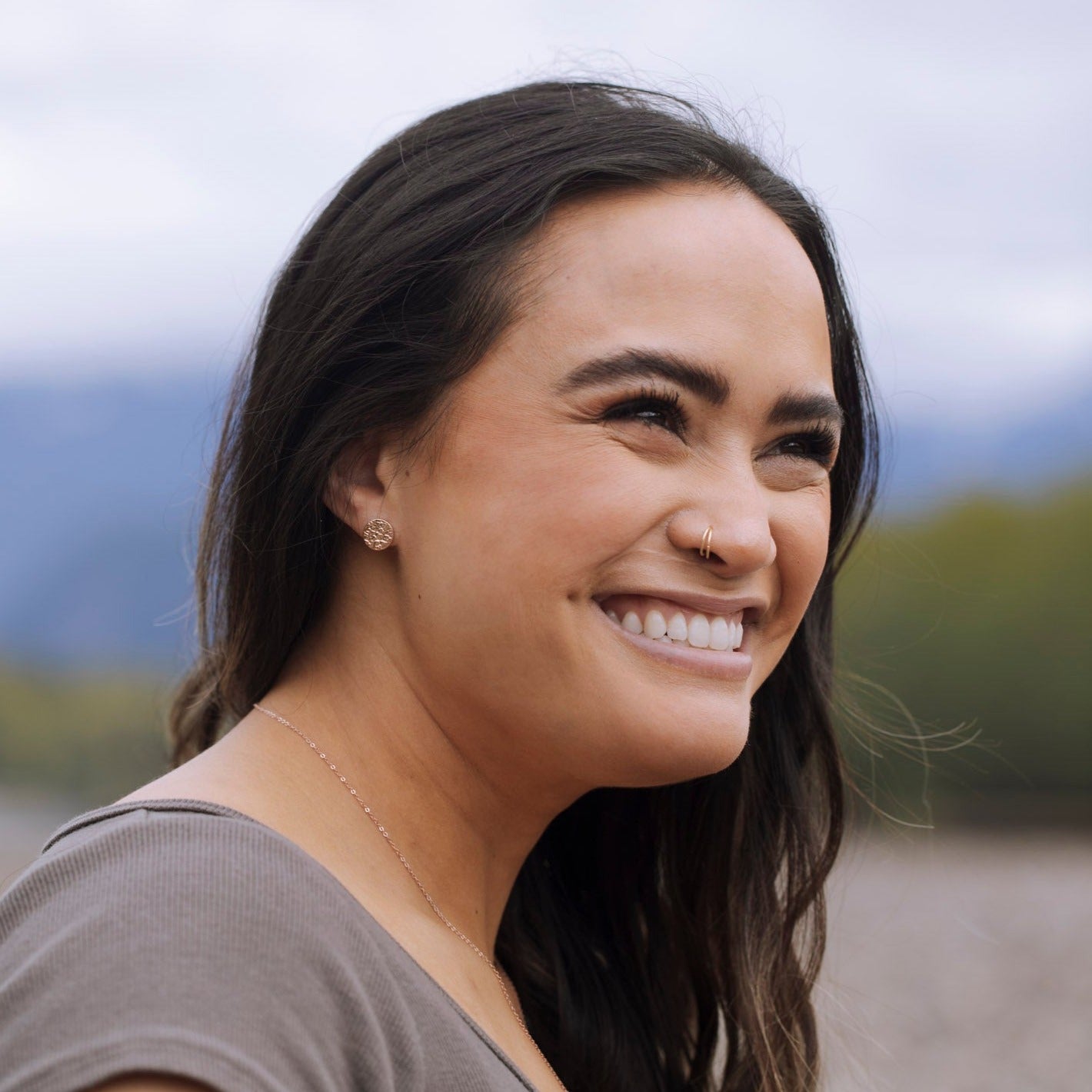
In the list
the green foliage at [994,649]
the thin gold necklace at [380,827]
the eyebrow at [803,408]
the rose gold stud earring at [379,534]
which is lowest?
the green foliage at [994,649]

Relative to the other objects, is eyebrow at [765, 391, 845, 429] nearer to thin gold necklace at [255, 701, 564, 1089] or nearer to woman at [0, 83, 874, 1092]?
woman at [0, 83, 874, 1092]

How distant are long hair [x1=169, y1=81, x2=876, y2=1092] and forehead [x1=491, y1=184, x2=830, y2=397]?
44mm

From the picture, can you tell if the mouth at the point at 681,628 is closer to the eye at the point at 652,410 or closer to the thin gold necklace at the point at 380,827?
the eye at the point at 652,410

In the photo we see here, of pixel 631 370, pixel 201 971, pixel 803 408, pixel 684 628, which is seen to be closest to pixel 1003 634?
pixel 803 408

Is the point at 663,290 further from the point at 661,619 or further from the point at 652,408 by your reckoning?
the point at 661,619

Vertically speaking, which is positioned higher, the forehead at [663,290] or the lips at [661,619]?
the forehead at [663,290]

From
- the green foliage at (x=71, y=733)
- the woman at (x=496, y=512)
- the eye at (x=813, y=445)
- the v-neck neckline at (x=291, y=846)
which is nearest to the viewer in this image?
the v-neck neckline at (x=291, y=846)

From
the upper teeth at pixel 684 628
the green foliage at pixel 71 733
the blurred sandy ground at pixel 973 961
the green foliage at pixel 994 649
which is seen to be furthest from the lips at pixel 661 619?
the green foliage at pixel 71 733

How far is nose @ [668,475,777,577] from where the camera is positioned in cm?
202

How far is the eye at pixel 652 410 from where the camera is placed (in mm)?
2029

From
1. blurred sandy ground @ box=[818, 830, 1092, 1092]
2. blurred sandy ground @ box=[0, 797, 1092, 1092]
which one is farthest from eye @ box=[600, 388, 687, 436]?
blurred sandy ground @ box=[818, 830, 1092, 1092]

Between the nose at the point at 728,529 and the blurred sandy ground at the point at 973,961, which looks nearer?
the nose at the point at 728,529

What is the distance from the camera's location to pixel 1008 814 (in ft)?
39.6

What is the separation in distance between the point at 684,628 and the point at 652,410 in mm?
336
